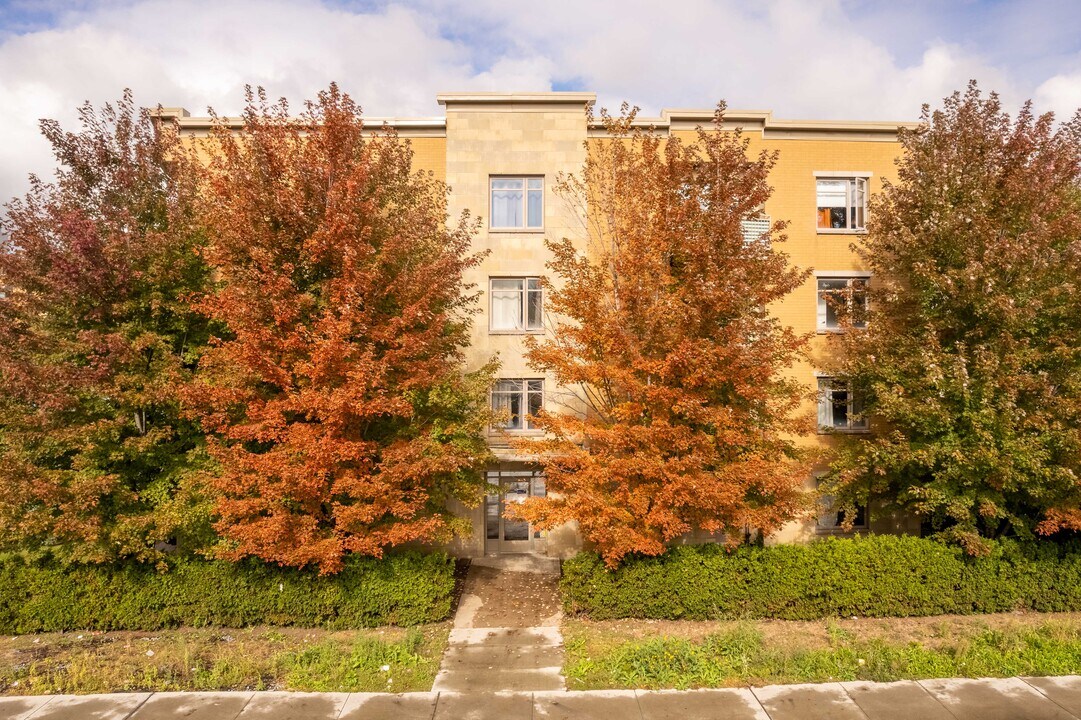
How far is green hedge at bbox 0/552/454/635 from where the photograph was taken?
1223cm

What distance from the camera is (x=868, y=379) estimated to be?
14883 millimetres

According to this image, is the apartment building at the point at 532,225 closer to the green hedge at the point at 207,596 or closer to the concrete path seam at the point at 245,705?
the green hedge at the point at 207,596

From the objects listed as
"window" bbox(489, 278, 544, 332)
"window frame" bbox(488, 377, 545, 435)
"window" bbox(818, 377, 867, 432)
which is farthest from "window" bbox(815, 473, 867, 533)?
"window" bbox(489, 278, 544, 332)

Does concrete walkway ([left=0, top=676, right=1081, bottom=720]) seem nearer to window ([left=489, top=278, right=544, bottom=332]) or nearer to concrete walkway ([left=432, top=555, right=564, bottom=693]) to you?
concrete walkway ([left=432, top=555, right=564, bottom=693])

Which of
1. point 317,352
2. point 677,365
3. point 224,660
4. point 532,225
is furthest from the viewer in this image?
point 532,225

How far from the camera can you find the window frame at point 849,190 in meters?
18.1

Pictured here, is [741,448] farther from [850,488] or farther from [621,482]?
[850,488]

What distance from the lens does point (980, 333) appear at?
1318 cm

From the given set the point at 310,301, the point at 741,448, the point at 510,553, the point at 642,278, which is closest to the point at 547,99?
the point at 642,278

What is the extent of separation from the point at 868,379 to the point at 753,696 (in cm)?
872

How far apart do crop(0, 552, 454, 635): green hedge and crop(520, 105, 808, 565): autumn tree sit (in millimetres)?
3313

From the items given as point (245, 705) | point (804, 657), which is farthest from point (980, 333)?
point (245, 705)

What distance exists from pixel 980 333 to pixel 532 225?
36.9 ft

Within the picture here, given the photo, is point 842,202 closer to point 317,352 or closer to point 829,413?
point 829,413
